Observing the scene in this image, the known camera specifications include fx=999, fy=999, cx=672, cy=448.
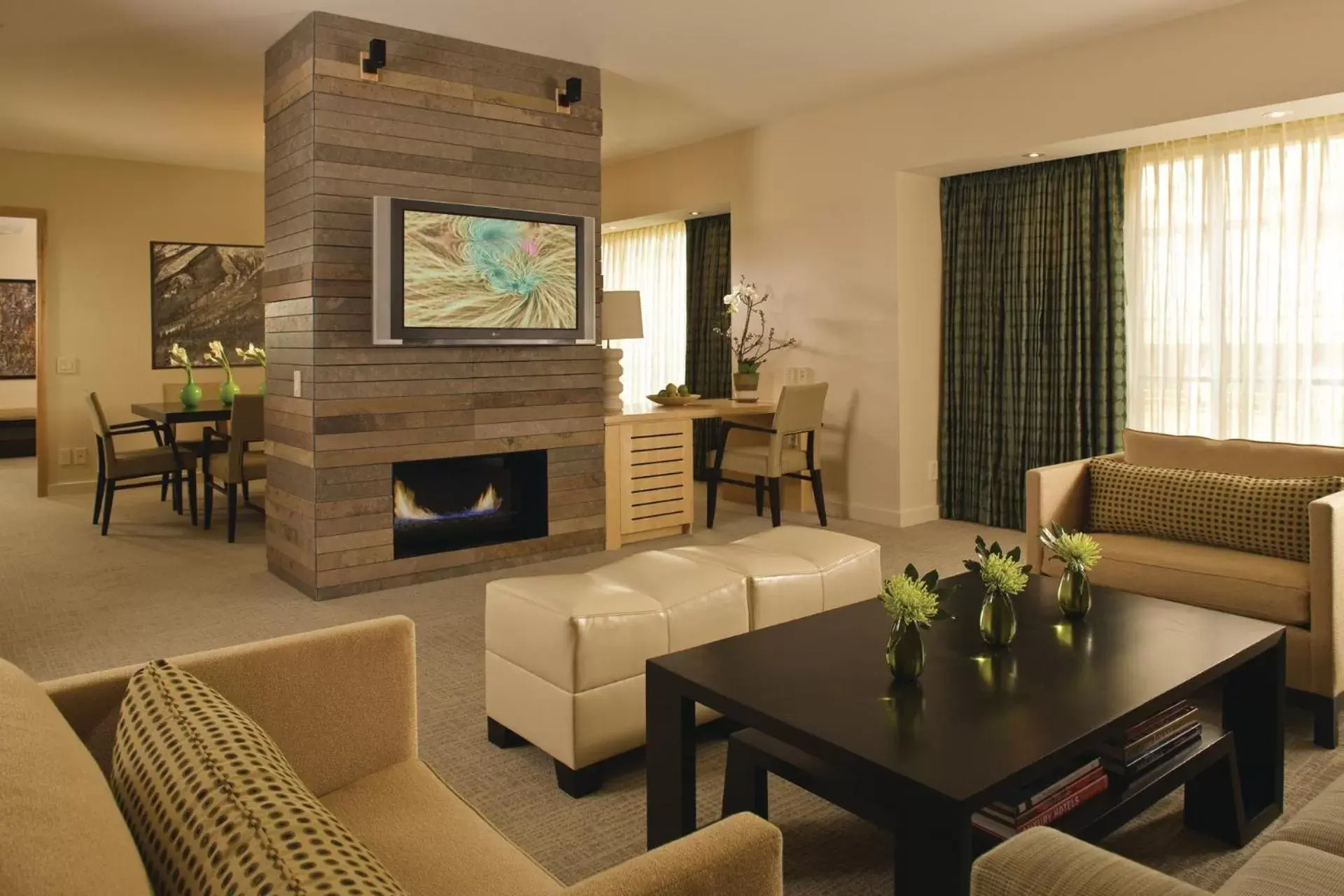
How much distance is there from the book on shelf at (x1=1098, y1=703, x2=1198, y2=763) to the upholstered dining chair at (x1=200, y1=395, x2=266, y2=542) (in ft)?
14.1

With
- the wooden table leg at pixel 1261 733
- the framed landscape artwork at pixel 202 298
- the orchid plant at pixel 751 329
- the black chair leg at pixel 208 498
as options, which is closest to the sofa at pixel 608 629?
the wooden table leg at pixel 1261 733

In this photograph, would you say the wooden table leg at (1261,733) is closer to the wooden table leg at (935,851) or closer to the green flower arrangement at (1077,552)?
the green flower arrangement at (1077,552)

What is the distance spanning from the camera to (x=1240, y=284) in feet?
16.2

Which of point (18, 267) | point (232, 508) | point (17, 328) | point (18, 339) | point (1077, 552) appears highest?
point (18, 267)

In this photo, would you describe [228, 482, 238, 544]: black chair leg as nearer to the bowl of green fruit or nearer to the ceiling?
the ceiling

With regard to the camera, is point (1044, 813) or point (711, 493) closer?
point (1044, 813)

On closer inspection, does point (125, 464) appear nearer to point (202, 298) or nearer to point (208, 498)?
point (208, 498)

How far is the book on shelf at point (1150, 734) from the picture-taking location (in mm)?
2176

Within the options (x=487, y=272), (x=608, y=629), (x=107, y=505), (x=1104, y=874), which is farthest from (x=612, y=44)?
(x=1104, y=874)

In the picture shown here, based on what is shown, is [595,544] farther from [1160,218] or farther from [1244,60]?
[1244,60]

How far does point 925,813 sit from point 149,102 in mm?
6217

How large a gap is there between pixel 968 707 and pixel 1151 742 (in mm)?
576

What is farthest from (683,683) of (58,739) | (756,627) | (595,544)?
(595,544)

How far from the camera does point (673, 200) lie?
292 inches
